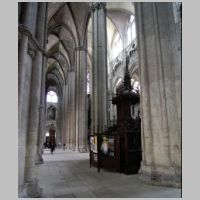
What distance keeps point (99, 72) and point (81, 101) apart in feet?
27.7

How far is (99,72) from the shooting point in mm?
14164

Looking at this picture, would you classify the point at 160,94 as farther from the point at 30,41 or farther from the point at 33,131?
the point at 30,41

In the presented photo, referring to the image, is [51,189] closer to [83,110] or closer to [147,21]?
[147,21]

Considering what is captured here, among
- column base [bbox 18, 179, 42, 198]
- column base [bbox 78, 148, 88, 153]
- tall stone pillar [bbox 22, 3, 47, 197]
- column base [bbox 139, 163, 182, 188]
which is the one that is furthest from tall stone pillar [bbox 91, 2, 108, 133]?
column base [bbox 18, 179, 42, 198]

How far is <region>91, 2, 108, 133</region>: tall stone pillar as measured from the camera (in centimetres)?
1338

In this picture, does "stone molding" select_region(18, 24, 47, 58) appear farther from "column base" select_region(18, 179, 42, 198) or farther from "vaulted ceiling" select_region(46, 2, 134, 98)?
"vaulted ceiling" select_region(46, 2, 134, 98)

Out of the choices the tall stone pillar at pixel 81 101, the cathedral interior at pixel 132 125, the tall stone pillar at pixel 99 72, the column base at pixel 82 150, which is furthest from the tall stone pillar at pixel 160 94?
the tall stone pillar at pixel 81 101

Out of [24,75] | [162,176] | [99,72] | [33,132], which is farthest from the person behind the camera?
[99,72]

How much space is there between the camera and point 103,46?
578 inches

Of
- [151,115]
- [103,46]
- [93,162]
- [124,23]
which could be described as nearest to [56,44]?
[124,23]

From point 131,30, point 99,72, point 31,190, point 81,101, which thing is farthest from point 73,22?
point 31,190

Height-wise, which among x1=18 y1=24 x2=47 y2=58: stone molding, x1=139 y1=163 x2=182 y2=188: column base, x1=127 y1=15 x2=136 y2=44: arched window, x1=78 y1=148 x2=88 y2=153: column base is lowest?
x1=78 y1=148 x2=88 y2=153: column base

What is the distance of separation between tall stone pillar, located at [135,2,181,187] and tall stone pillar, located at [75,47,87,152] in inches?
582

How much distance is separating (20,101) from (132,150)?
17.0 ft
